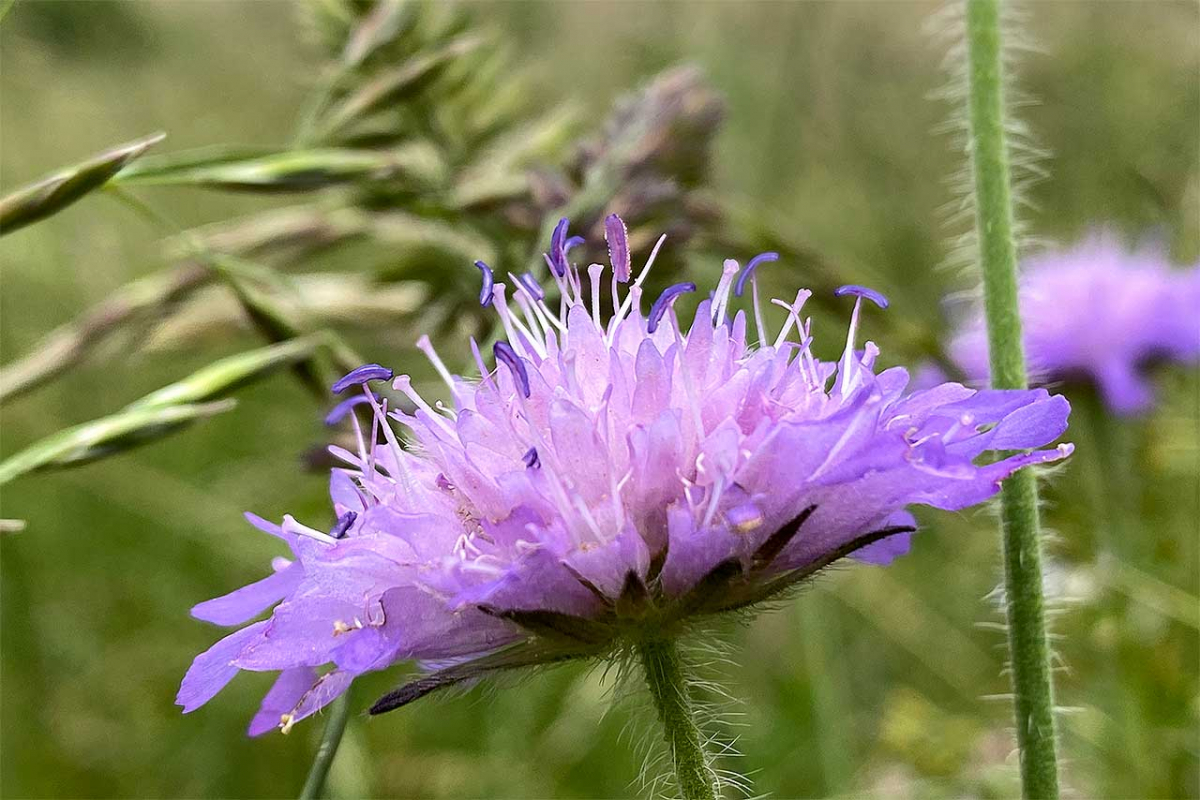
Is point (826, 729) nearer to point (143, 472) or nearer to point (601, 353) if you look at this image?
point (601, 353)

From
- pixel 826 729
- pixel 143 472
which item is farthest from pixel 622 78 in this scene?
pixel 826 729

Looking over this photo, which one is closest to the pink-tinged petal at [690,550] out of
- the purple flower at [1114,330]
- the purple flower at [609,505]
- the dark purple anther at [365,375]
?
the purple flower at [609,505]

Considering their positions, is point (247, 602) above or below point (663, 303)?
below

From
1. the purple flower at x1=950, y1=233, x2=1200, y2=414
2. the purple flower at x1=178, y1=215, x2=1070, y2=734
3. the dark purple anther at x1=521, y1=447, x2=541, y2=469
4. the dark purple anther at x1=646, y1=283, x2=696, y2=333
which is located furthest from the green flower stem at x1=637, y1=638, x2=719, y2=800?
the purple flower at x1=950, y1=233, x2=1200, y2=414

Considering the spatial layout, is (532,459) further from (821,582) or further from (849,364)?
(821,582)

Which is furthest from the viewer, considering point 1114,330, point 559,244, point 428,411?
point 1114,330

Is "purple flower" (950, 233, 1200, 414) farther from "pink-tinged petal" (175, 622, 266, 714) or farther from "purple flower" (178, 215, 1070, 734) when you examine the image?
"pink-tinged petal" (175, 622, 266, 714)

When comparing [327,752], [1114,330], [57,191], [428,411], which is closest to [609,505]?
[428,411]

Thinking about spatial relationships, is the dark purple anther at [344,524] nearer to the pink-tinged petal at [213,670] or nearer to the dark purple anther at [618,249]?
the pink-tinged petal at [213,670]
